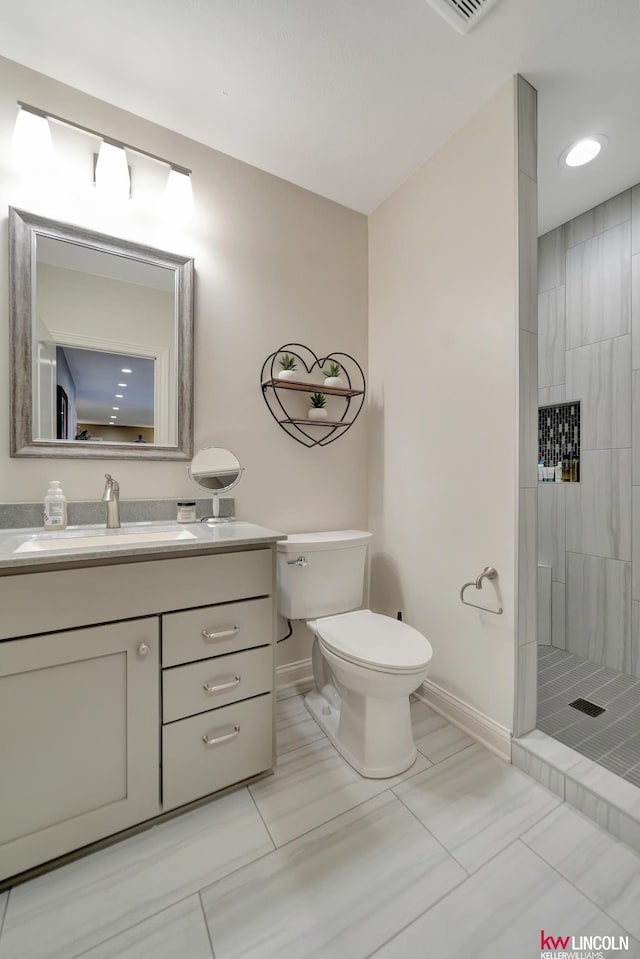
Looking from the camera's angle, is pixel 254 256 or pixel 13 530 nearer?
pixel 13 530

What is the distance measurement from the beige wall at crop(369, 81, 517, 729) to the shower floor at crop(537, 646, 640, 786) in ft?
1.10

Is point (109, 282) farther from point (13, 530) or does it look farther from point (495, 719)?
point (495, 719)

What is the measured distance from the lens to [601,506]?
84.8 inches

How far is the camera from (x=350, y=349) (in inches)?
86.4

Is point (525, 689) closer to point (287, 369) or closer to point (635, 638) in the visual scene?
point (635, 638)

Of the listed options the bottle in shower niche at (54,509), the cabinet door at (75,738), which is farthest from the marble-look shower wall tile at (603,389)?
the bottle in shower niche at (54,509)

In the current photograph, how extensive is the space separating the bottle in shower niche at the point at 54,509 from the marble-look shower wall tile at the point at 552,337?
253 cm

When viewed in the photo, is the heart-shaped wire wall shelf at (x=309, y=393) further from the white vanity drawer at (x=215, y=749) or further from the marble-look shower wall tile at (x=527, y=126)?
the white vanity drawer at (x=215, y=749)

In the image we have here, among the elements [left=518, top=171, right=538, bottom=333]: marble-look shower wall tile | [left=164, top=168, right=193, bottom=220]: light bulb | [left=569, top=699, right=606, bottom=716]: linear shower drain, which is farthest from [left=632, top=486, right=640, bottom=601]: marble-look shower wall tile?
[left=164, top=168, right=193, bottom=220]: light bulb

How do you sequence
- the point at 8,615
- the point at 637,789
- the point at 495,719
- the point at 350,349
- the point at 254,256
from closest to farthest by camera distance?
the point at 8,615 < the point at 637,789 < the point at 495,719 < the point at 254,256 < the point at 350,349

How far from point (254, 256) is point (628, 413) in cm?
202

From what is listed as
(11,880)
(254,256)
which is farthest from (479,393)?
(11,880)

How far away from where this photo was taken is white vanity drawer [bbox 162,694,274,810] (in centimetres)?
120

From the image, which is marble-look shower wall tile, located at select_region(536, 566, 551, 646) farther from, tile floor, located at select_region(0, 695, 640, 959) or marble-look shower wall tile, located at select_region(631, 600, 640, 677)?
tile floor, located at select_region(0, 695, 640, 959)
